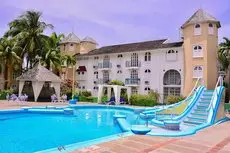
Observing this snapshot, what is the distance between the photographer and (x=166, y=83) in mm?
33656

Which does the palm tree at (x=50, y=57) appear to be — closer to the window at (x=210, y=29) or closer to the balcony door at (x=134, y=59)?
the balcony door at (x=134, y=59)

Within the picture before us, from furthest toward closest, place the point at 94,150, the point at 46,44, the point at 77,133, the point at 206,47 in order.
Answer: the point at 46,44 → the point at 206,47 → the point at 77,133 → the point at 94,150

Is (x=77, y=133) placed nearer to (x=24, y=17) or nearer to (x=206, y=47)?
(x=206, y=47)

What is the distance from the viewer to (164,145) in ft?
27.0

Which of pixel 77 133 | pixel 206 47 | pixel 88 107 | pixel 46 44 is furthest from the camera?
pixel 46 44

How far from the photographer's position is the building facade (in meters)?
30.8

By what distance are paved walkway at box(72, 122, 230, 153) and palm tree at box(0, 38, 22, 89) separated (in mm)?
29727

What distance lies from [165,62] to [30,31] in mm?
19997

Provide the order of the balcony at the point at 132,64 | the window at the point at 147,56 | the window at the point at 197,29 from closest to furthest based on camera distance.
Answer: the window at the point at 197,29
the window at the point at 147,56
the balcony at the point at 132,64

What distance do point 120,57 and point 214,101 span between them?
77.3 ft

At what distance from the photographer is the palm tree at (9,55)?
3480 cm

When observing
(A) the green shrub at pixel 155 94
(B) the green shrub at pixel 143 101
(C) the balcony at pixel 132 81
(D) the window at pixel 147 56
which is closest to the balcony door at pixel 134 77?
(C) the balcony at pixel 132 81

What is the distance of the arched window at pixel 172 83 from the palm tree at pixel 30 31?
18680 mm

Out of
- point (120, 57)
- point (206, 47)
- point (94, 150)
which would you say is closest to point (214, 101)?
point (94, 150)
